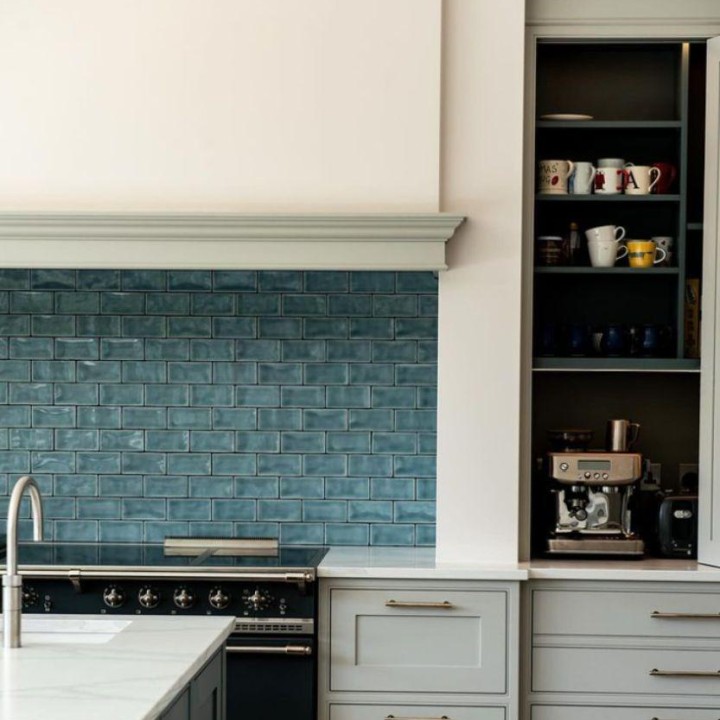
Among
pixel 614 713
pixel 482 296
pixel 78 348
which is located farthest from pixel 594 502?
pixel 78 348

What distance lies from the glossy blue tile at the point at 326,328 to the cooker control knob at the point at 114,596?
1.10 m

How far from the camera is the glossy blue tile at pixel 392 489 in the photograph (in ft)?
13.8

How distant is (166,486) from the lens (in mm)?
4234

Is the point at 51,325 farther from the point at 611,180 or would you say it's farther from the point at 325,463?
the point at 611,180

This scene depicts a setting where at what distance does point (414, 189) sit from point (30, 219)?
1192 mm

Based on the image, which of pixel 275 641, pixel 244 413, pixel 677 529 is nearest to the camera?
pixel 275 641

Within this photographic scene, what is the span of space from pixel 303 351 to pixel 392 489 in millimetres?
572

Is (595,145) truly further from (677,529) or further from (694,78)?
(677,529)

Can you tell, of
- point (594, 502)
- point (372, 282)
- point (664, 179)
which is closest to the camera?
point (594, 502)

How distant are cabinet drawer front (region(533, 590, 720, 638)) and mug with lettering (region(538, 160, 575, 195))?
4.24ft

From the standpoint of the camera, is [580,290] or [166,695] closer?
[166,695]

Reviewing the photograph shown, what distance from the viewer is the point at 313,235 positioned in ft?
12.2

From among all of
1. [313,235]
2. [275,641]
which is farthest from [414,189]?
[275,641]

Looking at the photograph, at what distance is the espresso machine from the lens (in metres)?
3.84
